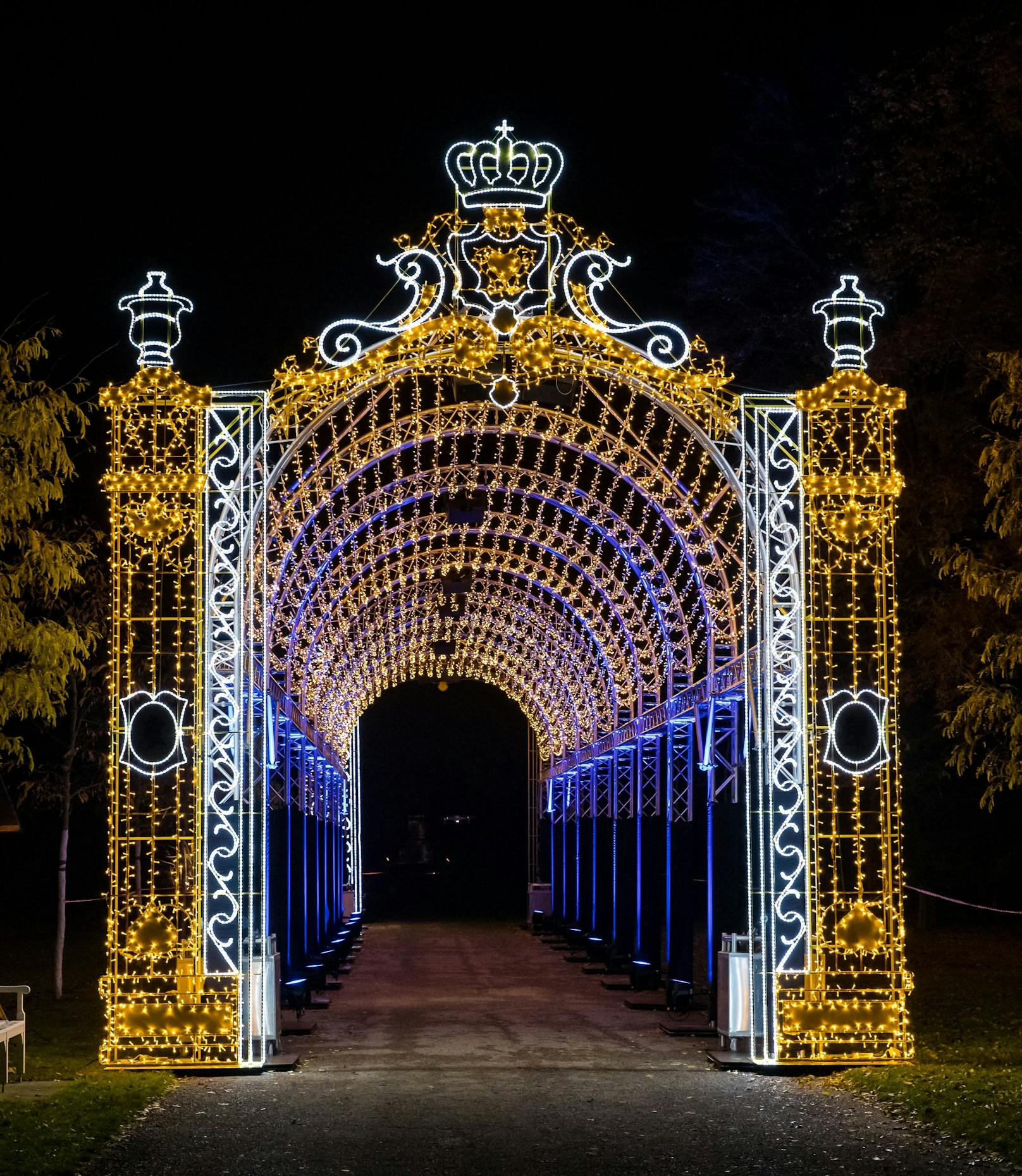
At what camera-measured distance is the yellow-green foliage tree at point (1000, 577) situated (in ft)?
54.4

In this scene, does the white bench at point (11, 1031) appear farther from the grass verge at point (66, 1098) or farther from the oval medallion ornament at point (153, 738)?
the oval medallion ornament at point (153, 738)

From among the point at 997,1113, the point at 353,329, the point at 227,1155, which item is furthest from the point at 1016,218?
the point at 227,1155

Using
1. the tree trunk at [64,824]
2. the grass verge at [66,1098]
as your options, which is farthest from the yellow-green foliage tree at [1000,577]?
the tree trunk at [64,824]

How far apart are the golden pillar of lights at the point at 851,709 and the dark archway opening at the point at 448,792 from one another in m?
31.6

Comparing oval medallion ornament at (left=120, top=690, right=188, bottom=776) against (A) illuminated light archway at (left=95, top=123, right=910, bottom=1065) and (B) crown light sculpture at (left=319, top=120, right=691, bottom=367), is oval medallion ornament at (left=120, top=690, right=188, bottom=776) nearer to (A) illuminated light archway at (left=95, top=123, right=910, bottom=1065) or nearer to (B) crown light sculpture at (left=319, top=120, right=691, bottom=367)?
(A) illuminated light archway at (left=95, top=123, right=910, bottom=1065)

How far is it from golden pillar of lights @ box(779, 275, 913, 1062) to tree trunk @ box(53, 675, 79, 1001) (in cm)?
890

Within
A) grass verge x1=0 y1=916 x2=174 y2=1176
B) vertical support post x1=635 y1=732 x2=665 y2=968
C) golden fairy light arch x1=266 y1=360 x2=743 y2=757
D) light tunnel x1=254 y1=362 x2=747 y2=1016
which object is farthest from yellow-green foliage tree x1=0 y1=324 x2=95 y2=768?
vertical support post x1=635 y1=732 x2=665 y2=968

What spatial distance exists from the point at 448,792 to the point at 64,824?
26.3 m

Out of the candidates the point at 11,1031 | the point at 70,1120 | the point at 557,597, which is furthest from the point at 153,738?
the point at 557,597

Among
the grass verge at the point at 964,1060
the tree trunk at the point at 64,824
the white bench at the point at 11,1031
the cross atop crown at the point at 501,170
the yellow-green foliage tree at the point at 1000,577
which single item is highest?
the cross atop crown at the point at 501,170

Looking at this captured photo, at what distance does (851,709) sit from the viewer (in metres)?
12.4

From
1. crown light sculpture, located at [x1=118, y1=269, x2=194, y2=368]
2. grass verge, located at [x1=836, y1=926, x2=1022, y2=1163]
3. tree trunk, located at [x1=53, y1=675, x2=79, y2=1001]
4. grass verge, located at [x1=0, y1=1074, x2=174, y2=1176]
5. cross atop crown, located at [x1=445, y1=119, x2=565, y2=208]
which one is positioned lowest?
grass verge, located at [x1=836, y1=926, x2=1022, y2=1163]

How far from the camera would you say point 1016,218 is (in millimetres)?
19734

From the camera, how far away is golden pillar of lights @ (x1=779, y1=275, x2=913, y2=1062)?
39.9 feet
